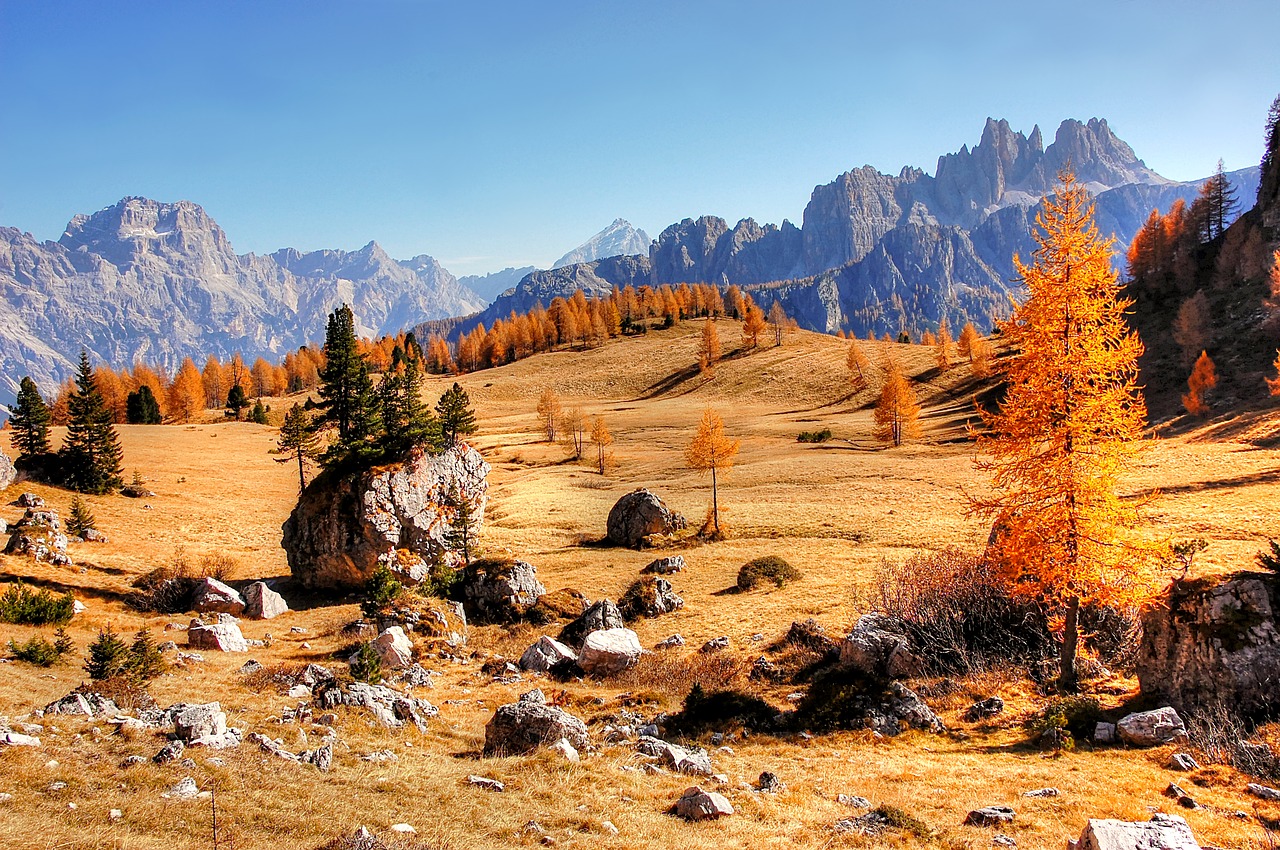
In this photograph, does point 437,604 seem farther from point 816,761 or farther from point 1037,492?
point 1037,492

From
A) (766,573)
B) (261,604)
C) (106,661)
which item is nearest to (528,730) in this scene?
(106,661)

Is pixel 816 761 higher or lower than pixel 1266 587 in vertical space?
lower

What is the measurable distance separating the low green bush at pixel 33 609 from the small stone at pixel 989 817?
34.7 meters

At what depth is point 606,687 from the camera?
23781 millimetres

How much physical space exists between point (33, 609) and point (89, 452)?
44368mm

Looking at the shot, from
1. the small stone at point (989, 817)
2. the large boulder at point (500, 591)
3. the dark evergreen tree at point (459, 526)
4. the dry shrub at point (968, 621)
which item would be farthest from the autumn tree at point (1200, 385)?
the small stone at point (989, 817)

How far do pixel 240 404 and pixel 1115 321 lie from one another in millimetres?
153316

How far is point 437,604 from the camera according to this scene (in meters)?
35.3

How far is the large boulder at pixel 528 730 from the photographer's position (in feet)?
50.3

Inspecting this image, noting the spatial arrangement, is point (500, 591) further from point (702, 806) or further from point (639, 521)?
point (702, 806)

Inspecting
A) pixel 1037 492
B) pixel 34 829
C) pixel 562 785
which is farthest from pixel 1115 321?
pixel 34 829

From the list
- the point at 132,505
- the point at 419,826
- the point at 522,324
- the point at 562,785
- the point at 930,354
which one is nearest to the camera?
the point at 419,826

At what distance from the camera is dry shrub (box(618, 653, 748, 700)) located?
23.0 m

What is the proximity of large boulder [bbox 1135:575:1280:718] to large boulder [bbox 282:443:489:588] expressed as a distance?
3747cm
